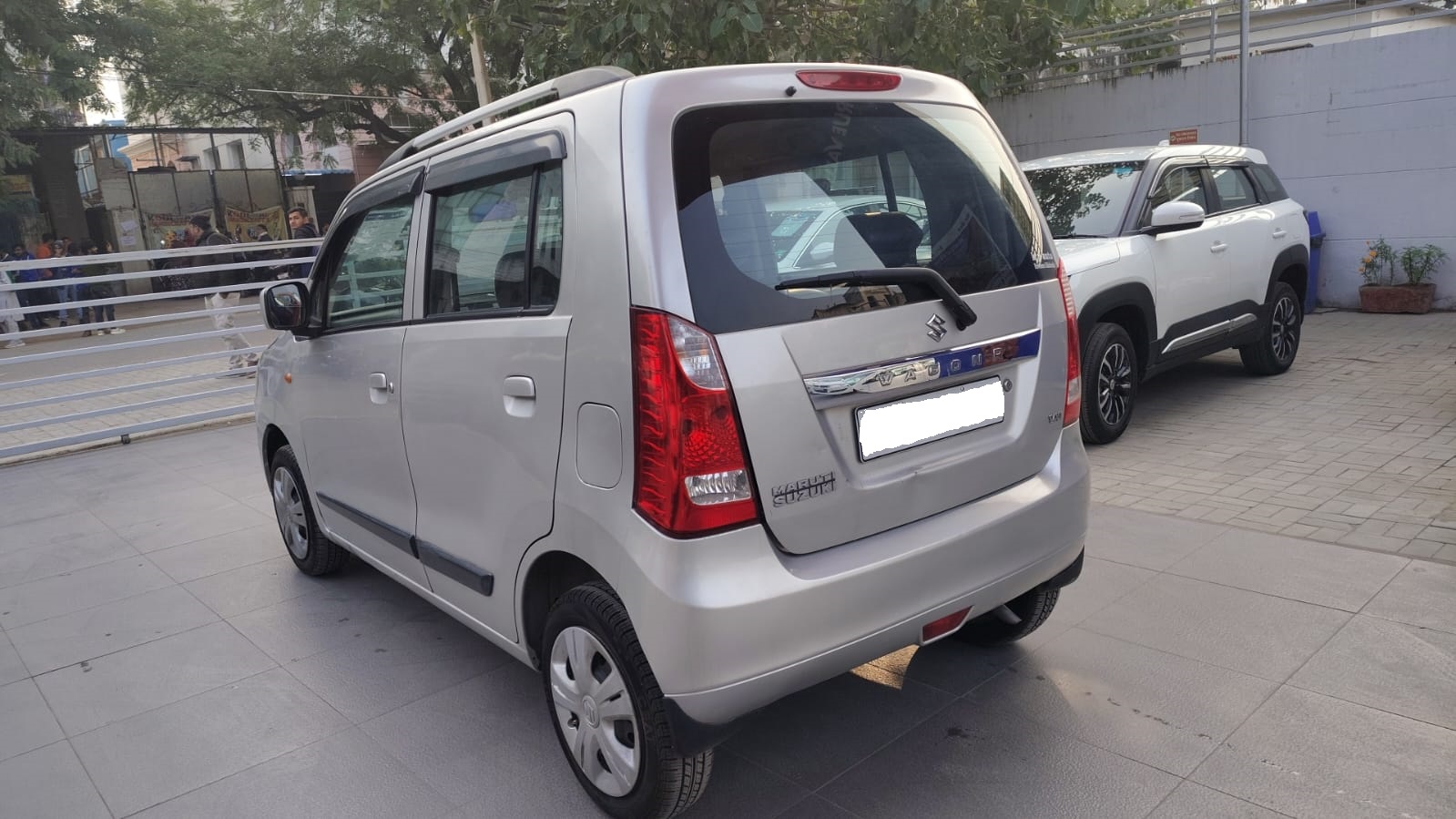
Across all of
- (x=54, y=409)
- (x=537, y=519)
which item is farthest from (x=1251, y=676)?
(x=54, y=409)

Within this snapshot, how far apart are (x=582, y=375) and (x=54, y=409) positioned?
10.3 meters

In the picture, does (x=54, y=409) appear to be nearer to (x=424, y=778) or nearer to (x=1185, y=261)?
(x=424, y=778)

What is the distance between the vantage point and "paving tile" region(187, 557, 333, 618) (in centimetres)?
465

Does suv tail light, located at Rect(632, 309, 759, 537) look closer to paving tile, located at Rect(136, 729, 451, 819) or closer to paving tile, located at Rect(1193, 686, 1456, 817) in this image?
A: paving tile, located at Rect(136, 729, 451, 819)

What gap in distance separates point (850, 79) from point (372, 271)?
1980mm

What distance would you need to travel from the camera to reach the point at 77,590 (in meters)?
5.03

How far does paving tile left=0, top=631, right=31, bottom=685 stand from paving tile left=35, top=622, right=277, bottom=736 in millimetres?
125

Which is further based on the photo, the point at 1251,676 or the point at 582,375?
the point at 1251,676

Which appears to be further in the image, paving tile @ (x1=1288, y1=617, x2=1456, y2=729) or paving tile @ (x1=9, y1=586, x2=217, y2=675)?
paving tile @ (x1=9, y1=586, x2=217, y2=675)

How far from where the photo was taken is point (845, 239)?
8.41ft

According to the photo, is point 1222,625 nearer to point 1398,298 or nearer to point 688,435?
point 688,435

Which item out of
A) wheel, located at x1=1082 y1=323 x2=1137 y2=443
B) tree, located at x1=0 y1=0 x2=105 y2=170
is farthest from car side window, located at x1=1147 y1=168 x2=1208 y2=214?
tree, located at x1=0 y1=0 x2=105 y2=170

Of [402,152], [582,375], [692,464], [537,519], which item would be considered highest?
[402,152]

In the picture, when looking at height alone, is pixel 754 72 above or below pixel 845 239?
above
